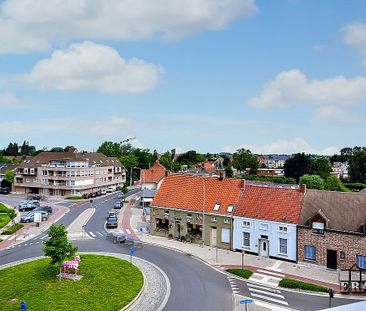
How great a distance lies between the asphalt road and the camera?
30688 millimetres

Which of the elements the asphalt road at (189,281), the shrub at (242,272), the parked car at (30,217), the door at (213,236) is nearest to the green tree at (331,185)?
the door at (213,236)

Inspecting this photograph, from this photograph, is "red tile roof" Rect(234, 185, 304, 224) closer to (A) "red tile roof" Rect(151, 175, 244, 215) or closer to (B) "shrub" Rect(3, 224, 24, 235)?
(A) "red tile roof" Rect(151, 175, 244, 215)

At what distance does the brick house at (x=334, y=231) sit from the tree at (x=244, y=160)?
5137 inches

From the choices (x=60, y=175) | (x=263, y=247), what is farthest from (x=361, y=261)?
(x=60, y=175)

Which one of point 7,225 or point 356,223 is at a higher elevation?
point 356,223

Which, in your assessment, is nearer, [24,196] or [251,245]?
[251,245]

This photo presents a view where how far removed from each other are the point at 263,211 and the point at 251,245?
424cm

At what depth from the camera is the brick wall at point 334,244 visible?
127 ft

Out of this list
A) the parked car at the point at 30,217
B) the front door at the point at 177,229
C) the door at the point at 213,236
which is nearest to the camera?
the door at the point at 213,236

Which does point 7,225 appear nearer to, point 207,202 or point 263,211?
point 207,202

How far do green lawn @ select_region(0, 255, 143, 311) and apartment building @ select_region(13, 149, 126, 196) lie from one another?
5757 centimetres

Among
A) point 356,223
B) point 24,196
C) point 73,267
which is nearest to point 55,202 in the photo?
point 24,196

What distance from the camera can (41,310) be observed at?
28266mm

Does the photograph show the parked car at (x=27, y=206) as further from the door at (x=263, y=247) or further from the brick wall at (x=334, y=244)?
the brick wall at (x=334, y=244)
